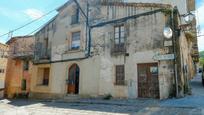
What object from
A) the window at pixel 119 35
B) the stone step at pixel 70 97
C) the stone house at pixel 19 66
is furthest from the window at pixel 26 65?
the window at pixel 119 35

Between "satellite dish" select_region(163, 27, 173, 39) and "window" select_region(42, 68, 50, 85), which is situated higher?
"satellite dish" select_region(163, 27, 173, 39)

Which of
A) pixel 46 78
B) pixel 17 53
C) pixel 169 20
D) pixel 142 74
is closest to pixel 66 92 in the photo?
pixel 46 78

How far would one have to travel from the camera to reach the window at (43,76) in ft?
60.0

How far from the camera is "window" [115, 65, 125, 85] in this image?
12825 millimetres

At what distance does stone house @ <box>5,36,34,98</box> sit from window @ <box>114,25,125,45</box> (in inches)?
380

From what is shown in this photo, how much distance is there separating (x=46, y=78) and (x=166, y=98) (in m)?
11.9

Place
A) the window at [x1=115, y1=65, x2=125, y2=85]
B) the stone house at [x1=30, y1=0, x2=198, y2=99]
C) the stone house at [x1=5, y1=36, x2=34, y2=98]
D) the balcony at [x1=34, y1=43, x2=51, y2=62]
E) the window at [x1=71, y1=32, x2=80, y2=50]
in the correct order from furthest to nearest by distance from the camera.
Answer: the stone house at [x1=5, y1=36, x2=34, y2=98], the balcony at [x1=34, y1=43, x2=51, y2=62], the window at [x1=71, y1=32, x2=80, y2=50], the window at [x1=115, y1=65, x2=125, y2=85], the stone house at [x1=30, y1=0, x2=198, y2=99]

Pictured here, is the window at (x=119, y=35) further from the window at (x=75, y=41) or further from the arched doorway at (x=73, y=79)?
the arched doorway at (x=73, y=79)

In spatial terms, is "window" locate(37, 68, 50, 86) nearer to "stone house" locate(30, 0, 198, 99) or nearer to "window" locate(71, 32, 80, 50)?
"stone house" locate(30, 0, 198, 99)

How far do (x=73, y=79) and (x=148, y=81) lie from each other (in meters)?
6.47

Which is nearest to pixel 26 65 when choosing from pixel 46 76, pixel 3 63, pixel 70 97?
pixel 3 63

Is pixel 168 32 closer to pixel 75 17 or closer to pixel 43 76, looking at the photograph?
pixel 75 17

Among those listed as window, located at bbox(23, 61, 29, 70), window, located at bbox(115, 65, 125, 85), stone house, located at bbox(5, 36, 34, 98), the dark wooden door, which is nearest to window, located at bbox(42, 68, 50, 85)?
stone house, located at bbox(5, 36, 34, 98)

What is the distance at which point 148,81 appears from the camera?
38.7ft
